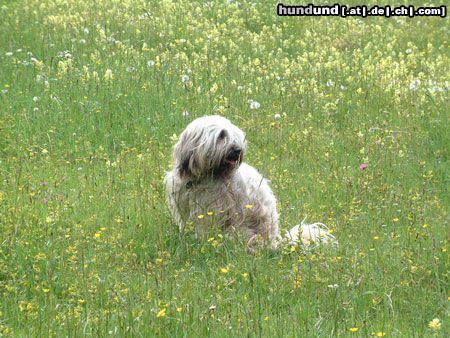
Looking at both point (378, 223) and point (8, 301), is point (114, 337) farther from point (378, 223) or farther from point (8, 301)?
point (378, 223)

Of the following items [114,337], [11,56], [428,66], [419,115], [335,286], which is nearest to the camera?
[114,337]

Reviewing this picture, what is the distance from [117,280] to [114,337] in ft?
4.00

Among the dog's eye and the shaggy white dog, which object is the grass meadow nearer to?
the shaggy white dog

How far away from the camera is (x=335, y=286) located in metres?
5.44

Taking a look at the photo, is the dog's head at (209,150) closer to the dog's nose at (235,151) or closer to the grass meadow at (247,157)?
the dog's nose at (235,151)

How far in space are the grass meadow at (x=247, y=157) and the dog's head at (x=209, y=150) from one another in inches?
13.8

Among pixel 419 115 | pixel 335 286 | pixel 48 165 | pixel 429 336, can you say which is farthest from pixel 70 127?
pixel 429 336

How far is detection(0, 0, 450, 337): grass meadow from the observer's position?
17.8ft

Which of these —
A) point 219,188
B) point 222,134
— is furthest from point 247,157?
point 222,134

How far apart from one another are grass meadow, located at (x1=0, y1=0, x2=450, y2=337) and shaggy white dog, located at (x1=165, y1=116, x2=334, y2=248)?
20cm

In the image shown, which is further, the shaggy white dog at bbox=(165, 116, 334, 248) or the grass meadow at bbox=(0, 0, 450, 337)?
the shaggy white dog at bbox=(165, 116, 334, 248)

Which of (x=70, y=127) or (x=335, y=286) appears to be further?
(x=70, y=127)

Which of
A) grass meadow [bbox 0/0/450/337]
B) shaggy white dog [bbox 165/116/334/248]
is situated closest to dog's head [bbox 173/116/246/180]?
shaggy white dog [bbox 165/116/334/248]

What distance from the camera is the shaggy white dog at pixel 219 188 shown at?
23.5 ft
